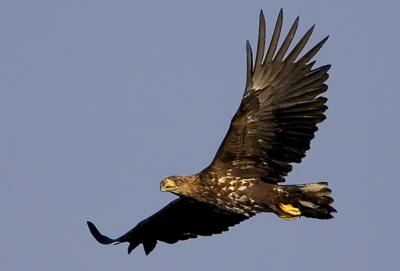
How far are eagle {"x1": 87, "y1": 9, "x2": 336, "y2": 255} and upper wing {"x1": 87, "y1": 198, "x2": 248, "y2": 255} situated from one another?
4.85ft

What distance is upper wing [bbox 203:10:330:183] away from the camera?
1916 centimetres

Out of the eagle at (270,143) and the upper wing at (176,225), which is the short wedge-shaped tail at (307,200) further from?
the upper wing at (176,225)

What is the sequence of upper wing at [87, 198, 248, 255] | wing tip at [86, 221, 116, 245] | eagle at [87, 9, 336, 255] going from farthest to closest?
wing tip at [86, 221, 116, 245]
upper wing at [87, 198, 248, 255]
eagle at [87, 9, 336, 255]

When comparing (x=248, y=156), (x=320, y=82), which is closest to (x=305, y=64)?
(x=320, y=82)

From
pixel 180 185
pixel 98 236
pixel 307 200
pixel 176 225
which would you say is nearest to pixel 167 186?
pixel 180 185

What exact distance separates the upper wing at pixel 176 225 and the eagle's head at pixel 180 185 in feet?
4.96

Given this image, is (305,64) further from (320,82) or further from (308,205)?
(308,205)

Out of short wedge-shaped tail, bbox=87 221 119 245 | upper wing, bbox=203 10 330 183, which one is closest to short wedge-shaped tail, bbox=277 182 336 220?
upper wing, bbox=203 10 330 183

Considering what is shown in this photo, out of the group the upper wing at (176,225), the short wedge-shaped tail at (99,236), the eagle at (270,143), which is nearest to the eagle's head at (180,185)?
the eagle at (270,143)

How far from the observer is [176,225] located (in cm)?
2184

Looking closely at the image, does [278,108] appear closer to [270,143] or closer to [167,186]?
[270,143]

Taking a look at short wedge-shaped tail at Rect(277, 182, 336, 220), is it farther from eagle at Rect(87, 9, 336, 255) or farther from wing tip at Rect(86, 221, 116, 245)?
wing tip at Rect(86, 221, 116, 245)

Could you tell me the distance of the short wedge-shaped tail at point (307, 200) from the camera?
64.1 feet

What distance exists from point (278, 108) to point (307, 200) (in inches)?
64.9
